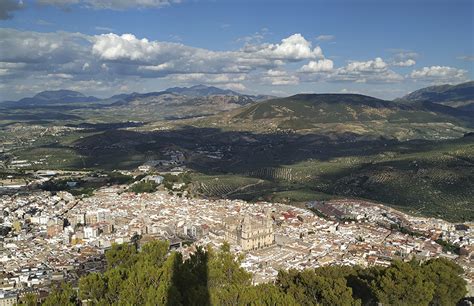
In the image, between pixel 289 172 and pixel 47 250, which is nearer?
pixel 47 250

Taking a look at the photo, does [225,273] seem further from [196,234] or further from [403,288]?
[196,234]

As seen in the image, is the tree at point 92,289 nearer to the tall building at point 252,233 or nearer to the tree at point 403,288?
the tree at point 403,288

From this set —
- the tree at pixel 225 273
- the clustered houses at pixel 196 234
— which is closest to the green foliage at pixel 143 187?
the clustered houses at pixel 196 234

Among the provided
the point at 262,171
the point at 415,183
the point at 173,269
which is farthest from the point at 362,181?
the point at 173,269

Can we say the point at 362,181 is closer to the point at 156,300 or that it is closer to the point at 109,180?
the point at 109,180

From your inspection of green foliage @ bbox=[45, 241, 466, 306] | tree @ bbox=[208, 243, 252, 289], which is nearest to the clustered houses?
green foliage @ bbox=[45, 241, 466, 306]
